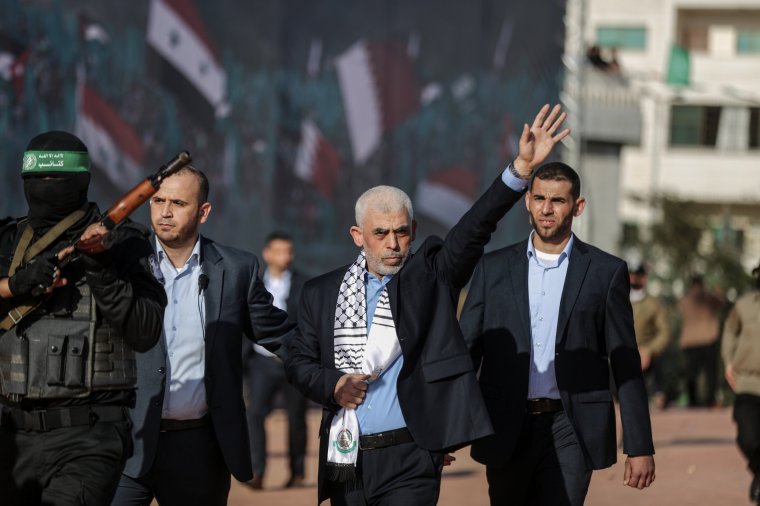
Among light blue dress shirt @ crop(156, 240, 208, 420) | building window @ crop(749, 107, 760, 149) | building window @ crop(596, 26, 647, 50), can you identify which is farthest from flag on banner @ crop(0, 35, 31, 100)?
building window @ crop(749, 107, 760, 149)

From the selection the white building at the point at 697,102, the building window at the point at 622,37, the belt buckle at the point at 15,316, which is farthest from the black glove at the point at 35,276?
the building window at the point at 622,37

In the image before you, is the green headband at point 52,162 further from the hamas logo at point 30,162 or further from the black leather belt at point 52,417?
the black leather belt at point 52,417

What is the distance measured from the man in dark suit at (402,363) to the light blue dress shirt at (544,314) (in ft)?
3.14

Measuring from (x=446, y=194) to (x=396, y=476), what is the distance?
17.5 meters

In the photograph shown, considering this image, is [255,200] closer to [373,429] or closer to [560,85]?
[560,85]

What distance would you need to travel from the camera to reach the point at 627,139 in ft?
104

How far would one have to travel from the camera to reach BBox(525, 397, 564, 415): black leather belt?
715 cm

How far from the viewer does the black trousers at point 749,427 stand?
999 centimetres

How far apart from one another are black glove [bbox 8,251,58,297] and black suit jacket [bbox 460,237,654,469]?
7.66 ft

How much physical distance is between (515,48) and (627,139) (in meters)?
6.78

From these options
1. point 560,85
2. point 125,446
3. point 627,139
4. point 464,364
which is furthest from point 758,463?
point 627,139

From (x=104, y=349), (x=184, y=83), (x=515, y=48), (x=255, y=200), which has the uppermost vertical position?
(x=515, y=48)

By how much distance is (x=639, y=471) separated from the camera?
6.98 meters

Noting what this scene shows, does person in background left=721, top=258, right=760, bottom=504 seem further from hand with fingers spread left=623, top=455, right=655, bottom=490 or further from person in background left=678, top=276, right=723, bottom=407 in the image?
person in background left=678, top=276, right=723, bottom=407
